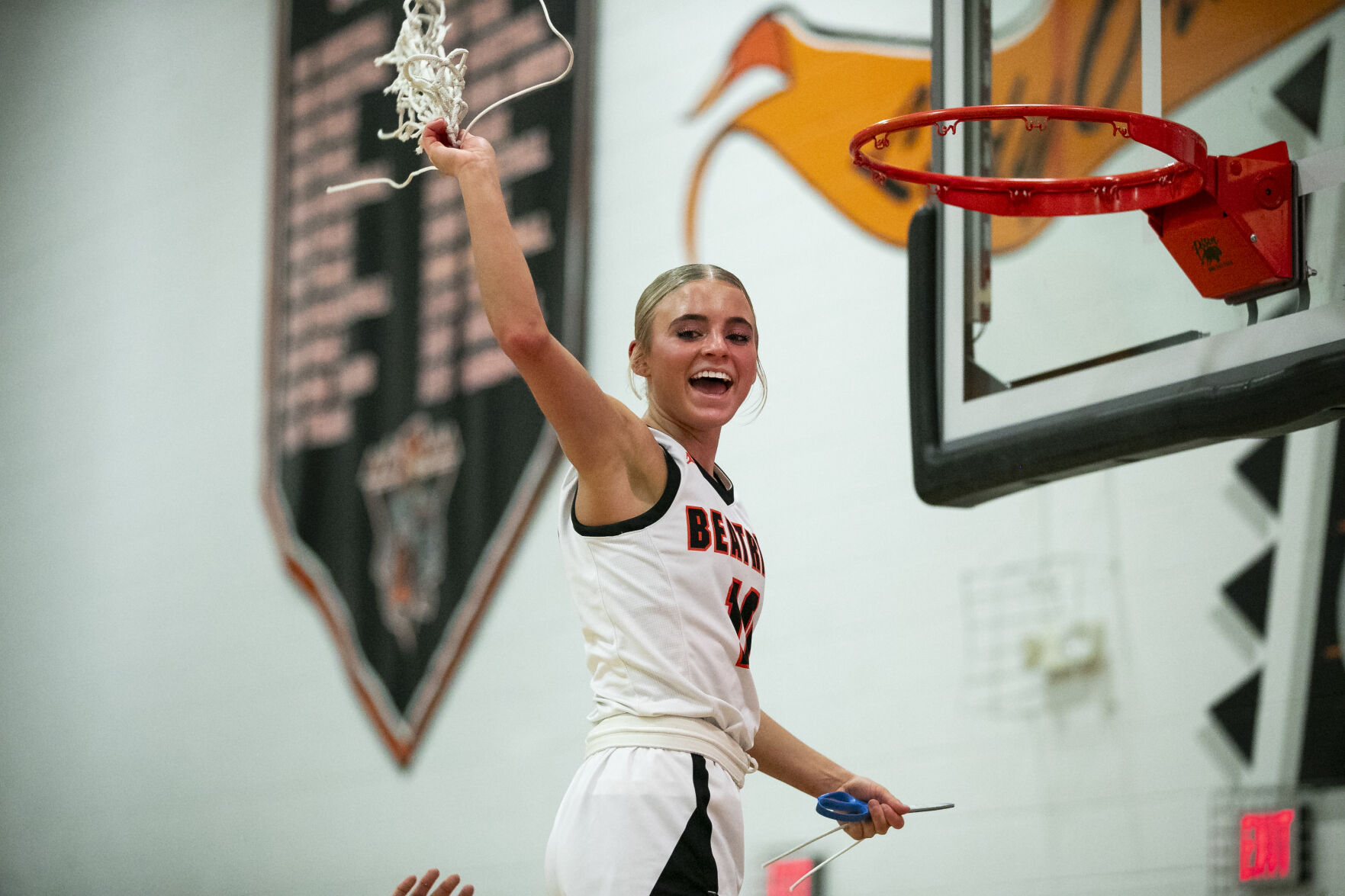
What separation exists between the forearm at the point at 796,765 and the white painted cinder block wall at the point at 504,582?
164 centimetres

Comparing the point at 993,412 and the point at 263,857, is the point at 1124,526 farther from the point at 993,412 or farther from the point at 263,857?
the point at 263,857

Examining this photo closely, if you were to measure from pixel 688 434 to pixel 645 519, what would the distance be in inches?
8.2

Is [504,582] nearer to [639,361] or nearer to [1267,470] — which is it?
[1267,470]

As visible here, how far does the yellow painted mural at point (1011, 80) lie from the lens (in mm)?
2750

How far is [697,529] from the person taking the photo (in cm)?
180

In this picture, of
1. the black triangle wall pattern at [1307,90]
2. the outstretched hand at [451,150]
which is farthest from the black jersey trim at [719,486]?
the black triangle wall pattern at [1307,90]

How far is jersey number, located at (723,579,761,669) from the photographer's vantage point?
1832 millimetres

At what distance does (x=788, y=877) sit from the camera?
407 centimetres

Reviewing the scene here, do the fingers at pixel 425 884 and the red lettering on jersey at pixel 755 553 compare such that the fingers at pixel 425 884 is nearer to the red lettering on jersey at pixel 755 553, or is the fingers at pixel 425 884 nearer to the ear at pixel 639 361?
the red lettering on jersey at pixel 755 553

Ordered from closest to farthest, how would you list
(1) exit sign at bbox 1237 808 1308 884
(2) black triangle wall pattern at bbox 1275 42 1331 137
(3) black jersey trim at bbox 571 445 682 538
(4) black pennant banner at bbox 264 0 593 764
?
(3) black jersey trim at bbox 571 445 682 538 → (2) black triangle wall pattern at bbox 1275 42 1331 137 → (1) exit sign at bbox 1237 808 1308 884 → (4) black pennant banner at bbox 264 0 593 764

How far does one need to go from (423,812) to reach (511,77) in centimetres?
271

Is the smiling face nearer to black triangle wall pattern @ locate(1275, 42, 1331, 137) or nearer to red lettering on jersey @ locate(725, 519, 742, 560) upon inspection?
red lettering on jersey @ locate(725, 519, 742, 560)

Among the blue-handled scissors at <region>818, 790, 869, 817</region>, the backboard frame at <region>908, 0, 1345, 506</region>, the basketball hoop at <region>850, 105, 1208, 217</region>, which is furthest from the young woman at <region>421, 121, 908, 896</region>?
the backboard frame at <region>908, 0, 1345, 506</region>

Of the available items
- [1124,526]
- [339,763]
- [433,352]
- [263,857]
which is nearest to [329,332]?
[433,352]
